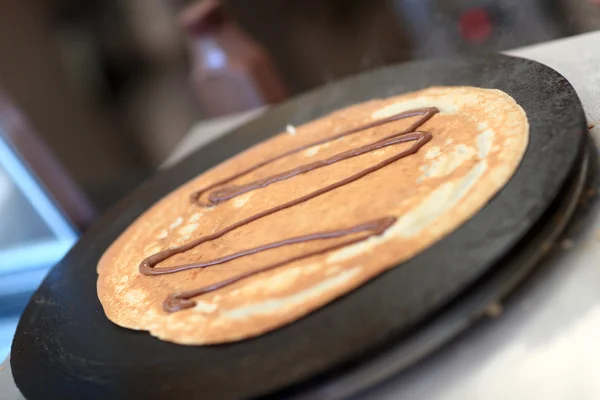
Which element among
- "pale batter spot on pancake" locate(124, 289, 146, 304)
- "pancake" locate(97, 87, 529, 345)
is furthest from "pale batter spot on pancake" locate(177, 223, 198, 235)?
"pale batter spot on pancake" locate(124, 289, 146, 304)

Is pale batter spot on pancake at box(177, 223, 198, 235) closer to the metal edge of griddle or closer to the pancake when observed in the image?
the pancake

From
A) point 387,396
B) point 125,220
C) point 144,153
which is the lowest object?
point 144,153

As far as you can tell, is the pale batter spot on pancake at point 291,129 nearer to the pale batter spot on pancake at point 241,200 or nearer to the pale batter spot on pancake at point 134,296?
the pale batter spot on pancake at point 241,200

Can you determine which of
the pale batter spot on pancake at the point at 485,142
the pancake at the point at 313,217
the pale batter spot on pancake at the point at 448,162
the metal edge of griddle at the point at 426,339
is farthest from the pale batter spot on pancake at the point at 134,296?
the pale batter spot on pancake at the point at 485,142

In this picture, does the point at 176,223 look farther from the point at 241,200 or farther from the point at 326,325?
the point at 326,325

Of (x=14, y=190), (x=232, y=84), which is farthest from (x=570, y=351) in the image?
(x=14, y=190)

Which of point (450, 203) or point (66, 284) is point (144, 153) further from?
point (450, 203)
